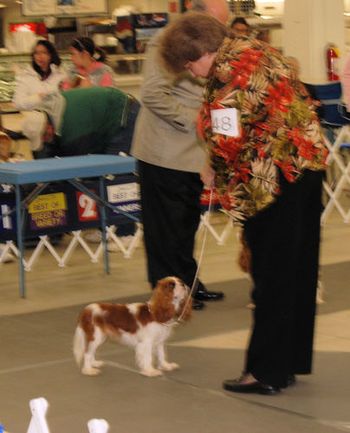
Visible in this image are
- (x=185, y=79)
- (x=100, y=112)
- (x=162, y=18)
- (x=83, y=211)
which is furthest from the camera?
(x=162, y=18)

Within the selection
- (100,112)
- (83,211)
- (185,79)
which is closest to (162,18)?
(100,112)

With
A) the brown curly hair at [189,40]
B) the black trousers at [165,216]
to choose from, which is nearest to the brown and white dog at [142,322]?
the brown curly hair at [189,40]

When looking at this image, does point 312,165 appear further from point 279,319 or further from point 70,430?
point 70,430

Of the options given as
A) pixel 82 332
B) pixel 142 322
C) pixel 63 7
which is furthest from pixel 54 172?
pixel 63 7

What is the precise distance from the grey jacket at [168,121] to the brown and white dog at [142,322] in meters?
1.25

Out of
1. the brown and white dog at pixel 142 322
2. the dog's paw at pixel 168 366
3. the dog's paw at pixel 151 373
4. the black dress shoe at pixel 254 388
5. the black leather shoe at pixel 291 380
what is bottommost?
the dog's paw at pixel 168 366

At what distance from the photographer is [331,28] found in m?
11.3

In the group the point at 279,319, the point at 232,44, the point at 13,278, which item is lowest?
the point at 13,278

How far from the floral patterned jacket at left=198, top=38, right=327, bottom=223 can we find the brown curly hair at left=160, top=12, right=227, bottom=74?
0.11 metres

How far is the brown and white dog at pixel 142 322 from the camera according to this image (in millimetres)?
4918

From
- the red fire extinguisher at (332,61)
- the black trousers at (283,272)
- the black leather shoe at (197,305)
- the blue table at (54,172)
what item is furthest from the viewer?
the red fire extinguisher at (332,61)

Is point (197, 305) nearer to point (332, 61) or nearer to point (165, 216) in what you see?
point (165, 216)

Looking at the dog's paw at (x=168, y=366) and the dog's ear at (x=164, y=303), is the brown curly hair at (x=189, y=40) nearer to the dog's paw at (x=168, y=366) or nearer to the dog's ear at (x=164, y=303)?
the dog's ear at (x=164, y=303)

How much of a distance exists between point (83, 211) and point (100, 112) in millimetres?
1112
